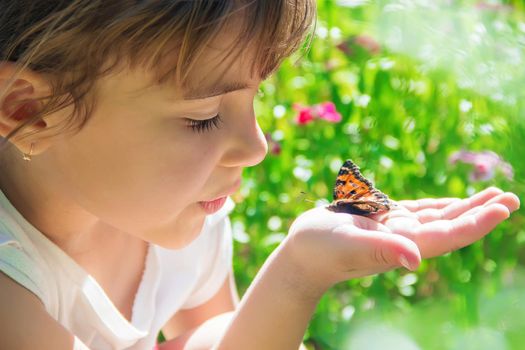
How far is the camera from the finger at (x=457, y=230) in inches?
52.6

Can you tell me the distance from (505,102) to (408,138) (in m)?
0.30

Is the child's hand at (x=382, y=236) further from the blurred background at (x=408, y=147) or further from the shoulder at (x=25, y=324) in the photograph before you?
the blurred background at (x=408, y=147)

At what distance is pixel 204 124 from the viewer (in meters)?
1.44

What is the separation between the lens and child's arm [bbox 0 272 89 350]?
144 centimetres

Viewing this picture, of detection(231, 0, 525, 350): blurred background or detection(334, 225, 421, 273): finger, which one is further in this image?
detection(231, 0, 525, 350): blurred background

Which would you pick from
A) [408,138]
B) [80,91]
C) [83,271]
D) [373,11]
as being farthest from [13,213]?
[373,11]

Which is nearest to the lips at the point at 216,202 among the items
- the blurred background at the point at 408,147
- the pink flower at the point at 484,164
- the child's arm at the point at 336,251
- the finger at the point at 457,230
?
the child's arm at the point at 336,251

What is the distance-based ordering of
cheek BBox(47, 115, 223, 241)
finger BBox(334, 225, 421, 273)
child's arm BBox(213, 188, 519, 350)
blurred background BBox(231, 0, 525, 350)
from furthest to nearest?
1. blurred background BBox(231, 0, 525, 350)
2. cheek BBox(47, 115, 223, 241)
3. child's arm BBox(213, 188, 519, 350)
4. finger BBox(334, 225, 421, 273)

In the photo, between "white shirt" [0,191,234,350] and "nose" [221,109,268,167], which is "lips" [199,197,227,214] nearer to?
"nose" [221,109,268,167]

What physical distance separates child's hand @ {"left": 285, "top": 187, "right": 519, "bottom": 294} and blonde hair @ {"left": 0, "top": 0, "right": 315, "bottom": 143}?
0.29 m

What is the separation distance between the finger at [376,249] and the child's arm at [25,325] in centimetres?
50

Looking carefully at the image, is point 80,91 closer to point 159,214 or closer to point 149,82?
point 149,82

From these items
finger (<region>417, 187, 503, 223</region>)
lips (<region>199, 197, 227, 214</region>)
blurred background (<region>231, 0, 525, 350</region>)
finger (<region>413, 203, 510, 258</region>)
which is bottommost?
blurred background (<region>231, 0, 525, 350</region>)

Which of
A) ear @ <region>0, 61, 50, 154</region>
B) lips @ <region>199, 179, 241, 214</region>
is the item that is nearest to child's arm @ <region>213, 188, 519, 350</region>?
lips @ <region>199, 179, 241, 214</region>
